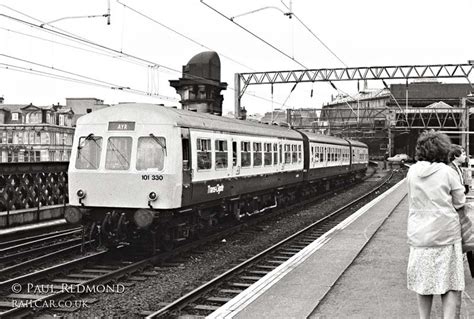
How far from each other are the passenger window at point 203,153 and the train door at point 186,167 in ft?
1.64

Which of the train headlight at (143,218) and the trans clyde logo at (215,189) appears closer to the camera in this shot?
the train headlight at (143,218)

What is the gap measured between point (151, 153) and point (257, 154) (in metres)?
5.64

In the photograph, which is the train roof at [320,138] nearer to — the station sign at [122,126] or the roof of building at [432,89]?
the station sign at [122,126]

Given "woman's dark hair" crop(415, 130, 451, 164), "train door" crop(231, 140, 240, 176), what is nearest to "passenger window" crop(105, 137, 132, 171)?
"train door" crop(231, 140, 240, 176)

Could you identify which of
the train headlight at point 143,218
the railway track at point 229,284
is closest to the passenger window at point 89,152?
the train headlight at point 143,218

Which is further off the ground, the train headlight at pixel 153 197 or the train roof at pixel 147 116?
the train roof at pixel 147 116

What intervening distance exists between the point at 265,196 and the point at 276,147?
159cm

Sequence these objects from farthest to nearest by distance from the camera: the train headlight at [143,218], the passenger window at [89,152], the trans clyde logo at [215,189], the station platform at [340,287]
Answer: the trans clyde logo at [215,189], the passenger window at [89,152], the train headlight at [143,218], the station platform at [340,287]

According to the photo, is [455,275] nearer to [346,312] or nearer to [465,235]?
[465,235]

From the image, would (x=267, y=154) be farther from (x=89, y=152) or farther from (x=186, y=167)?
(x=89, y=152)

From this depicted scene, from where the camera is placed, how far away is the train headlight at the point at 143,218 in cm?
1067

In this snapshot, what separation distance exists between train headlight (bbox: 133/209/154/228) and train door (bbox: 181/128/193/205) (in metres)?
0.92

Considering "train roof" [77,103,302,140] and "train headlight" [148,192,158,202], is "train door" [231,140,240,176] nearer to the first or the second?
"train roof" [77,103,302,140]

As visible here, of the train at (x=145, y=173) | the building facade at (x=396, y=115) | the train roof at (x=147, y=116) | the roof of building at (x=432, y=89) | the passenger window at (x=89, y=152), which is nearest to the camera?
the train at (x=145, y=173)
